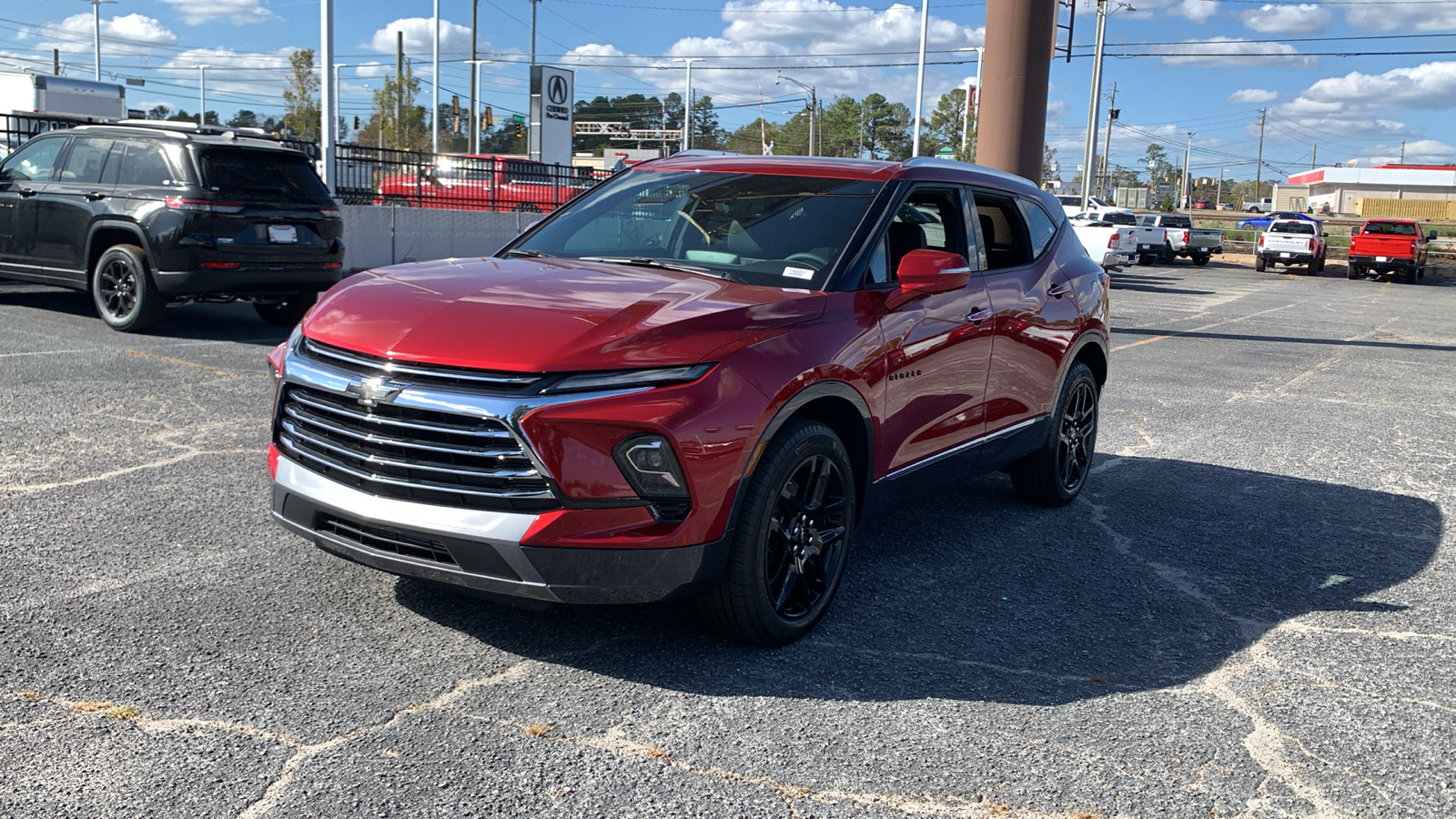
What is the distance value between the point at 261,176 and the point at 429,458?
330 inches

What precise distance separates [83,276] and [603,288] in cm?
886

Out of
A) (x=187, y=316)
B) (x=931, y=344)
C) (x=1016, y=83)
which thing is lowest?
(x=187, y=316)

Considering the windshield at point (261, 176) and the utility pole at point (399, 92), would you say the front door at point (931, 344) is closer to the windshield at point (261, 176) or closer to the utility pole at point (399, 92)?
the windshield at point (261, 176)

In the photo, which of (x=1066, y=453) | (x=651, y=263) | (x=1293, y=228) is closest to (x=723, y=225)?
(x=651, y=263)

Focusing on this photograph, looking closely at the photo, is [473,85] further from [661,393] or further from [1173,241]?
[661,393]

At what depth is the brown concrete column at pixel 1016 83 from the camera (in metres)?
15.6

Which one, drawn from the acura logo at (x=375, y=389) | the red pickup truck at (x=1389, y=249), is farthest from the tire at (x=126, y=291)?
the red pickup truck at (x=1389, y=249)

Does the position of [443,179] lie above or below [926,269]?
above

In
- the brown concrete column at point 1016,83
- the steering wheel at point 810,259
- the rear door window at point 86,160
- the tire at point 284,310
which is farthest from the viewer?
the brown concrete column at point 1016,83

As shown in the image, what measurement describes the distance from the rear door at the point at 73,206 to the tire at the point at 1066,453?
28.6 ft

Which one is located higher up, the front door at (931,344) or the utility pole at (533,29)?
the utility pole at (533,29)

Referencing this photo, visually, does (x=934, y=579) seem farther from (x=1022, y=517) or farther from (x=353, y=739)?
(x=353, y=739)

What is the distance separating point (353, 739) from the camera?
3.32 metres

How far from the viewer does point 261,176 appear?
11.0 metres
